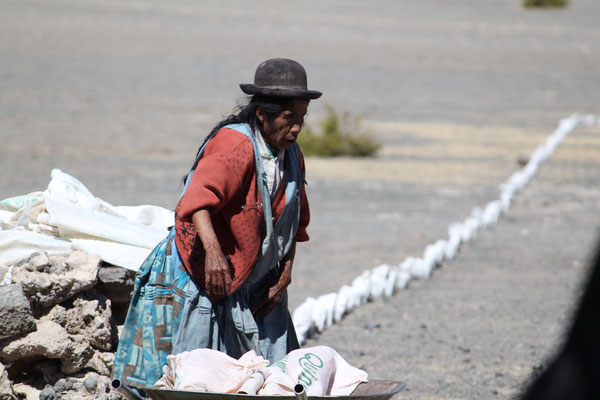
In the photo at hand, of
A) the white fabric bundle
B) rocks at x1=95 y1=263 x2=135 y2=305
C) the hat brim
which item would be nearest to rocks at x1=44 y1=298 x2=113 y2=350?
rocks at x1=95 y1=263 x2=135 y2=305

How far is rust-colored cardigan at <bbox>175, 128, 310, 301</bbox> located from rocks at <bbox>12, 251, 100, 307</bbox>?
0.60m

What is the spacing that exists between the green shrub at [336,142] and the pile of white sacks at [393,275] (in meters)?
3.14

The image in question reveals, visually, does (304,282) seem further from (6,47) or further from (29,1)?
(29,1)

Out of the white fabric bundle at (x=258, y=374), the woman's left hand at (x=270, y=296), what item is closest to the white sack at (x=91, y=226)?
the woman's left hand at (x=270, y=296)

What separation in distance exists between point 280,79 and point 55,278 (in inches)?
53.5

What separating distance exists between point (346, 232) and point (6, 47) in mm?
16529

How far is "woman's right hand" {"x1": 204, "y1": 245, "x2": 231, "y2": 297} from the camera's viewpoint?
2.99 metres

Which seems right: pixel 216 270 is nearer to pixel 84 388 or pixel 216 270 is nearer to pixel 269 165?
pixel 269 165

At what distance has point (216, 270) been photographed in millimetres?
3006

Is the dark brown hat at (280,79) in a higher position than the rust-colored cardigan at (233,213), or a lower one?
higher

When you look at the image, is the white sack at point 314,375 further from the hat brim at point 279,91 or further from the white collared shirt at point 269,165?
the hat brim at point 279,91

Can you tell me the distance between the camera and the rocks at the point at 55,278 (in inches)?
138

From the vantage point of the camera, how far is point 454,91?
21781 mm

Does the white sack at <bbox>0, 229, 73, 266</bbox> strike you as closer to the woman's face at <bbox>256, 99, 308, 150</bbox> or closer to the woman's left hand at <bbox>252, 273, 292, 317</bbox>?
the woman's left hand at <bbox>252, 273, 292, 317</bbox>
